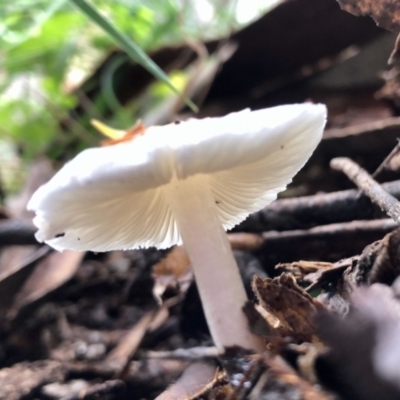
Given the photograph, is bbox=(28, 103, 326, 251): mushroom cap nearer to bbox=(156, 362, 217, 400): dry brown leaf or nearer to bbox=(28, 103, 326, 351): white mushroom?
bbox=(28, 103, 326, 351): white mushroom

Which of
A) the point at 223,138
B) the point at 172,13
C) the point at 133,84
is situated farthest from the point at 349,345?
the point at 133,84

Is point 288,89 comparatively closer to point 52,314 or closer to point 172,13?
point 172,13

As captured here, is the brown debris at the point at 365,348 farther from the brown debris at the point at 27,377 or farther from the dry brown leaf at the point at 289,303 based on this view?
the brown debris at the point at 27,377

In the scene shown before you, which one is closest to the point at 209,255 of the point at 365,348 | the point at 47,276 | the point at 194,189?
the point at 194,189

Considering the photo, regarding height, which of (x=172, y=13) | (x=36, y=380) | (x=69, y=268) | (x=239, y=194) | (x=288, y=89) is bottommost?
(x=36, y=380)

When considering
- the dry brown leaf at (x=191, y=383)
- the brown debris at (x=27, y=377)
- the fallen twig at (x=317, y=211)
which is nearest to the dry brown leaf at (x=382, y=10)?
the fallen twig at (x=317, y=211)

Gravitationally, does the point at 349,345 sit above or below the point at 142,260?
below
